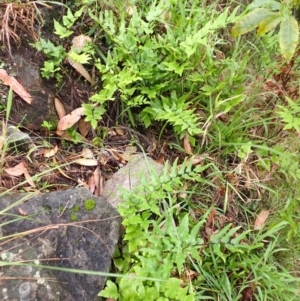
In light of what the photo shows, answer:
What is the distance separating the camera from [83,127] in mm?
2428

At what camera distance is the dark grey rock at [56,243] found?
179cm

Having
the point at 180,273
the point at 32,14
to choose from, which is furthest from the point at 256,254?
the point at 32,14

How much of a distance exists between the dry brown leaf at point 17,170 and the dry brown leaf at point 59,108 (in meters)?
0.36

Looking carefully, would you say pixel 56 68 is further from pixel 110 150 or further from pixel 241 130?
pixel 241 130

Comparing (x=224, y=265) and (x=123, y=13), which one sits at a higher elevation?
(x=123, y=13)

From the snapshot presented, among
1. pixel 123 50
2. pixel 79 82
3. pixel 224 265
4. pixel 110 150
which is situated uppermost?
pixel 123 50

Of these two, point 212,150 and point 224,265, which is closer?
point 224,265

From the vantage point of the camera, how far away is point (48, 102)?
2.37 m

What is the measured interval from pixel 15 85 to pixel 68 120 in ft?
1.06

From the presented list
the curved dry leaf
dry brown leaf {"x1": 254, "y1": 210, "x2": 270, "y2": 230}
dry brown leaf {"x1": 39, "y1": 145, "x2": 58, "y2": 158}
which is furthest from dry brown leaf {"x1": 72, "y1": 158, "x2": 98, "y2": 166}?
dry brown leaf {"x1": 254, "y1": 210, "x2": 270, "y2": 230}

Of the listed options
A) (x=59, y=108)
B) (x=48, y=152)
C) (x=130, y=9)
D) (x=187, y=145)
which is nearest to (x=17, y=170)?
(x=48, y=152)

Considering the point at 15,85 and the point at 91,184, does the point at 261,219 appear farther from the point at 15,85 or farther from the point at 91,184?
the point at 15,85

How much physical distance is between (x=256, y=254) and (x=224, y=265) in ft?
0.66

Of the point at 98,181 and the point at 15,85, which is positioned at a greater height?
the point at 15,85
